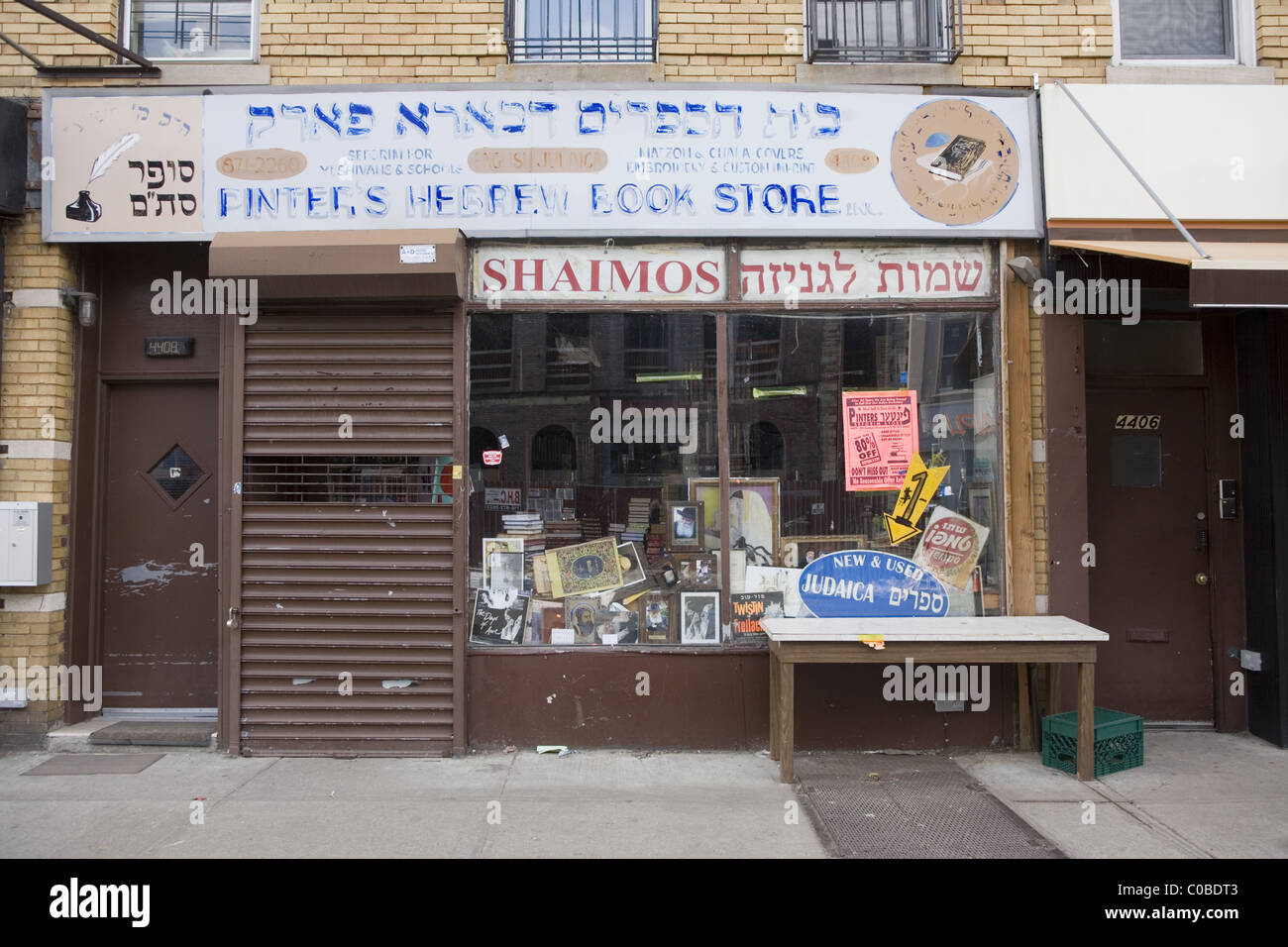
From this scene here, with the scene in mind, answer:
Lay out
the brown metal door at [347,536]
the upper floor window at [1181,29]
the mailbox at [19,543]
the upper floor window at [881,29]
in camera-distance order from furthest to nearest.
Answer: the upper floor window at [1181,29] → the upper floor window at [881,29] → the brown metal door at [347,536] → the mailbox at [19,543]

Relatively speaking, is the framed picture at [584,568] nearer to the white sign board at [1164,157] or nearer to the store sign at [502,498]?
the store sign at [502,498]

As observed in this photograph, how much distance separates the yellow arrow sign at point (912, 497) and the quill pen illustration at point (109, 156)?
18.8ft

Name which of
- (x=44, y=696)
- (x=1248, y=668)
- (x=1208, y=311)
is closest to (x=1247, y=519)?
(x=1248, y=668)

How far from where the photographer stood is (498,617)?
614 centimetres

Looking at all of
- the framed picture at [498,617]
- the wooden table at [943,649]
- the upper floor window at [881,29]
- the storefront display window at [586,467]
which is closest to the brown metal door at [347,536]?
the framed picture at [498,617]

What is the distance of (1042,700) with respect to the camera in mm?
6027

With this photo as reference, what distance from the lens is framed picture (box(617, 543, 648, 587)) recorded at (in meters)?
6.21

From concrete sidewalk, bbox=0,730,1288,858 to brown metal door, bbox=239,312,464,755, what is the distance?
35cm

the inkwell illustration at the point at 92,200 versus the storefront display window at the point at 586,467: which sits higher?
the inkwell illustration at the point at 92,200

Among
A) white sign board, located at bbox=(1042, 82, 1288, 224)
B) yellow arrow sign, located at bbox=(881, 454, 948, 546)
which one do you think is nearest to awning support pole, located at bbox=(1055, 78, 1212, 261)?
white sign board, located at bbox=(1042, 82, 1288, 224)

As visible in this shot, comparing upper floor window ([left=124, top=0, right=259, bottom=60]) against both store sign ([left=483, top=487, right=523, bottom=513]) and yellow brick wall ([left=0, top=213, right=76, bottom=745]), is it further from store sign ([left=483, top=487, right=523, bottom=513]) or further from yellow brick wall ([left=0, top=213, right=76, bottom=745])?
store sign ([left=483, top=487, right=523, bottom=513])

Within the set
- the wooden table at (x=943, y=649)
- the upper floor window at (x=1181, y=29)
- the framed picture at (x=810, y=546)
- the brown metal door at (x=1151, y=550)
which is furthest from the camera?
the brown metal door at (x=1151, y=550)

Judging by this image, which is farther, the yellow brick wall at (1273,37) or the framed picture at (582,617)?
the yellow brick wall at (1273,37)

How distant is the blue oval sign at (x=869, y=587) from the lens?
6.14m
